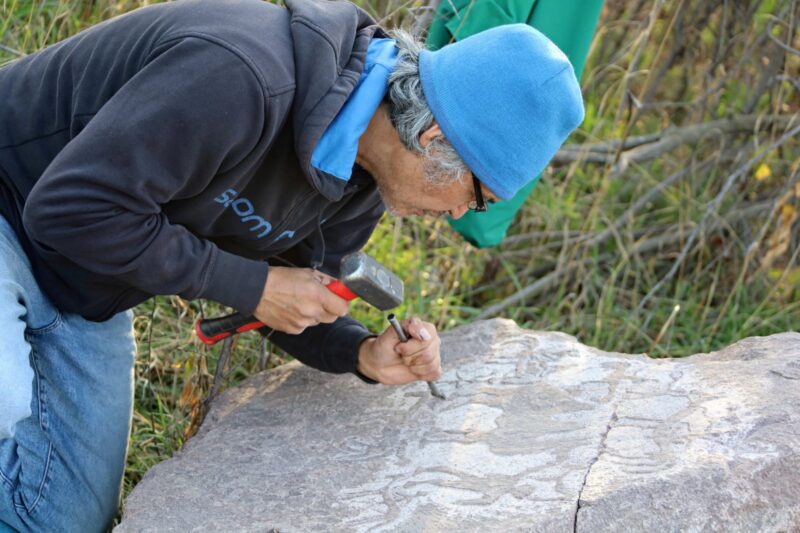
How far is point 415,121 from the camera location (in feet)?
6.62

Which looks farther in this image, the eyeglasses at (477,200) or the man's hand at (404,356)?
the man's hand at (404,356)

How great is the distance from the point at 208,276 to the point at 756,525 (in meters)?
1.23

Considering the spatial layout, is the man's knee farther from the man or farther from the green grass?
the green grass

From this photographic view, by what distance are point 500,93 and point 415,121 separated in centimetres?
18

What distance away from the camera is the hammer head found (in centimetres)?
209

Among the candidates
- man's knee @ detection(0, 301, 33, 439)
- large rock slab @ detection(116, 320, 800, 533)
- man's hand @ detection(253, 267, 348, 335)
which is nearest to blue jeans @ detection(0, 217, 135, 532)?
man's knee @ detection(0, 301, 33, 439)

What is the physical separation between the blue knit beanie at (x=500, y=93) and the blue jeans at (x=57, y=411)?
3.24 ft

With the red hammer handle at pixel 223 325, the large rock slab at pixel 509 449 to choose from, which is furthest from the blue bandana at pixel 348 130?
the large rock slab at pixel 509 449

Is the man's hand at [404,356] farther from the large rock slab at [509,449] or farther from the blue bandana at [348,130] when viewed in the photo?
the blue bandana at [348,130]

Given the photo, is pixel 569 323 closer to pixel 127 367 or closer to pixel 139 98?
pixel 127 367

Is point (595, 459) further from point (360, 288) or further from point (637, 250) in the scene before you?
point (637, 250)

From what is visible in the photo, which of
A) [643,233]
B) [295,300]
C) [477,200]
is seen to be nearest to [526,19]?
[477,200]

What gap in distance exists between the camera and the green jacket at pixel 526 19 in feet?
9.46

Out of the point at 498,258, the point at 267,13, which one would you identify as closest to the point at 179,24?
the point at 267,13
